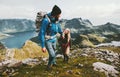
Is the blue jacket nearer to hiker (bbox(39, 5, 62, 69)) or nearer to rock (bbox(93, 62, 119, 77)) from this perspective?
hiker (bbox(39, 5, 62, 69))

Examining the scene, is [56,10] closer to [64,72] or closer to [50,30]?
[50,30]

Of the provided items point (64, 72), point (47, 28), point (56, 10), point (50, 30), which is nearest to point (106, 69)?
point (64, 72)

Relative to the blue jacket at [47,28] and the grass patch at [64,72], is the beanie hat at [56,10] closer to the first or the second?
the blue jacket at [47,28]

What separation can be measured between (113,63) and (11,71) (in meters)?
8.40

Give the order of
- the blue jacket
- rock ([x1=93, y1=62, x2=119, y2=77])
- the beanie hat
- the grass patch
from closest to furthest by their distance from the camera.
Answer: the blue jacket
the beanie hat
the grass patch
rock ([x1=93, y1=62, x2=119, y2=77])

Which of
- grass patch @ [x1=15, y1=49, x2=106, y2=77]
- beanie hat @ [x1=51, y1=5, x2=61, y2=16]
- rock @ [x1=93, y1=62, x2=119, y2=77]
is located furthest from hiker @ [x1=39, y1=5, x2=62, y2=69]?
rock @ [x1=93, y1=62, x2=119, y2=77]

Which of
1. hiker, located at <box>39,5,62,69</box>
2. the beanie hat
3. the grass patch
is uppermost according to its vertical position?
the beanie hat

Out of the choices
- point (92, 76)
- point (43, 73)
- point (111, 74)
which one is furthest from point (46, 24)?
point (111, 74)

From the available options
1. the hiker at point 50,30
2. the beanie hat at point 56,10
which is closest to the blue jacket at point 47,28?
the hiker at point 50,30

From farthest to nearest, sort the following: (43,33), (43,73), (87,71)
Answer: (87,71)
(43,73)
(43,33)

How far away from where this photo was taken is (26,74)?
51.8 feet

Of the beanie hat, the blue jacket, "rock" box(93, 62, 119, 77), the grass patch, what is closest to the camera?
the blue jacket

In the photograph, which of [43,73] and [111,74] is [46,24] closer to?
[43,73]

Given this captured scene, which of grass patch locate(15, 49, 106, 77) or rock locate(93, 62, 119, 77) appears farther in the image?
rock locate(93, 62, 119, 77)
